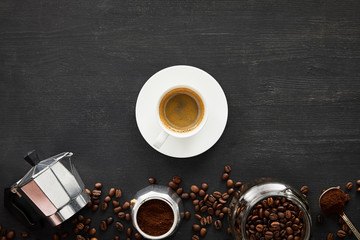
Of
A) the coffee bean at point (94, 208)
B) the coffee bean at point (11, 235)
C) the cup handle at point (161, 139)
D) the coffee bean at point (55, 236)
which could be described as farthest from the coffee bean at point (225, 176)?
the coffee bean at point (11, 235)

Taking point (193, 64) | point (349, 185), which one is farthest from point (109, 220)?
point (349, 185)

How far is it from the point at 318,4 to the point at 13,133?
52.5 inches

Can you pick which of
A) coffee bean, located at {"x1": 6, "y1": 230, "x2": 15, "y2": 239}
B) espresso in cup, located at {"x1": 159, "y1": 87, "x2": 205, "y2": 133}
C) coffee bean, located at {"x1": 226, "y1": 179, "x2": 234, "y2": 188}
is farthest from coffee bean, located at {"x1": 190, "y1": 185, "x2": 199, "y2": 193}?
coffee bean, located at {"x1": 6, "y1": 230, "x2": 15, "y2": 239}

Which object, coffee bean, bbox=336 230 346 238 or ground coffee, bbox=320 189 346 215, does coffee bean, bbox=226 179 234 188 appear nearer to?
ground coffee, bbox=320 189 346 215

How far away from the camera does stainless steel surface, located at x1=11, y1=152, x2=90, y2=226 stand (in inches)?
47.6

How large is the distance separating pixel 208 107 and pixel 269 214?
18.7 inches

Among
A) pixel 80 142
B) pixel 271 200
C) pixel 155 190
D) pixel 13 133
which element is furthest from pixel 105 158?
pixel 271 200

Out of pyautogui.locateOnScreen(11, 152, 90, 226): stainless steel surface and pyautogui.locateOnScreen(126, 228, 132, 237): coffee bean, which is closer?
pyautogui.locateOnScreen(11, 152, 90, 226): stainless steel surface

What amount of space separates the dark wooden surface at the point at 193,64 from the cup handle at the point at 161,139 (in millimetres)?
169

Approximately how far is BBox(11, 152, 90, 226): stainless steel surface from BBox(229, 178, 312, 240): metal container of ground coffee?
0.59 m

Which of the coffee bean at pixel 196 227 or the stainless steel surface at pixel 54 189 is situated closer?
the stainless steel surface at pixel 54 189

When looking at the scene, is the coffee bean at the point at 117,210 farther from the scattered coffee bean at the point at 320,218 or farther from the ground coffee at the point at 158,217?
the scattered coffee bean at the point at 320,218

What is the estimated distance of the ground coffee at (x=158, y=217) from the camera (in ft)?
4.27

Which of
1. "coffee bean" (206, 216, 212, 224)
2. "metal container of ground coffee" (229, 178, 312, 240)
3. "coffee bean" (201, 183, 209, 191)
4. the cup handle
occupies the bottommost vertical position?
"metal container of ground coffee" (229, 178, 312, 240)
